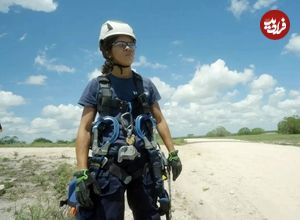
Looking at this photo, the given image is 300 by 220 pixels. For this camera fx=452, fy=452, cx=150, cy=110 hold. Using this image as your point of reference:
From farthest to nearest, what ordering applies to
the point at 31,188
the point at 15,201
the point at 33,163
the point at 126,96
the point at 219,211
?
the point at 33,163 → the point at 31,188 → the point at 15,201 → the point at 219,211 → the point at 126,96

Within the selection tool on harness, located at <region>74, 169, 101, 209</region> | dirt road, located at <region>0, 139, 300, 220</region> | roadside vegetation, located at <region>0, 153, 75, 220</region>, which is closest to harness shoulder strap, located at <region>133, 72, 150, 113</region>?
tool on harness, located at <region>74, 169, 101, 209</region>

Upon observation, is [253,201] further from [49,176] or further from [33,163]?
[33,163]

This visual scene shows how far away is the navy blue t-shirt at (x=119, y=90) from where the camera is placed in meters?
4.12

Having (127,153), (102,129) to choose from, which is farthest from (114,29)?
(127,153)

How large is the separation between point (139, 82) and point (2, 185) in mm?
6169

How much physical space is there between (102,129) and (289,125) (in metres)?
46.4

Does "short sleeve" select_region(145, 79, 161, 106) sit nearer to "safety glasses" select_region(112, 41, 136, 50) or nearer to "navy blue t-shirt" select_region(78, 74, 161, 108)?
"navy blue t-shirt" select_region(78, 74, 161, 108)

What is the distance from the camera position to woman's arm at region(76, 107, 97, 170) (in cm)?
402

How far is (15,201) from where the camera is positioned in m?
8.27

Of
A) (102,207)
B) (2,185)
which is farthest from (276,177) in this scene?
(102,207)

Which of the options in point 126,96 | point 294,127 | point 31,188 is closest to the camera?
point 126,96

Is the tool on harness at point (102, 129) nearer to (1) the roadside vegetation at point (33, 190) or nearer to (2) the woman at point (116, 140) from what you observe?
(2) the woman at point (116, 140)

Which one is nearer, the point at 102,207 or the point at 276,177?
the point at 102,207

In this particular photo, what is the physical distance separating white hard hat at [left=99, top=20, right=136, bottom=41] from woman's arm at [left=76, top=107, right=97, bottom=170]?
2.38 ft
